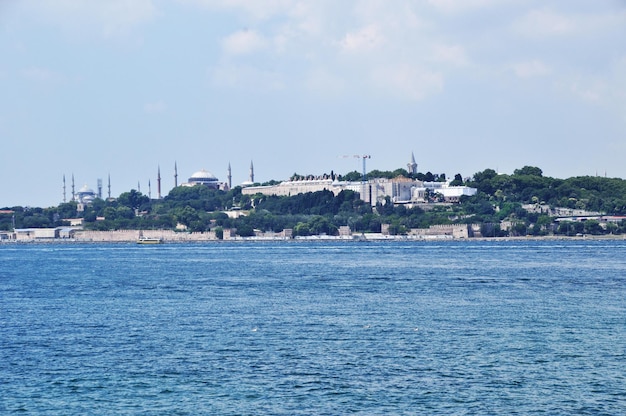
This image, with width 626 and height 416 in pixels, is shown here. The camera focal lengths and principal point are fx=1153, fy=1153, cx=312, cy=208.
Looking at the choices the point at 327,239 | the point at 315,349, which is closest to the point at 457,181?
the point at 327,239

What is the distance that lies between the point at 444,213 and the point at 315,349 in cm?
13871

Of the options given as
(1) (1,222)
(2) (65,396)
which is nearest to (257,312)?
(2) (65,396)

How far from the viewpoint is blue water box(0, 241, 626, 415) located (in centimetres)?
2295

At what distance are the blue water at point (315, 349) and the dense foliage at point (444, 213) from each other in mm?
107053

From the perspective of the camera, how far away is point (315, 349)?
28734mm

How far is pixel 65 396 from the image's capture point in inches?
926

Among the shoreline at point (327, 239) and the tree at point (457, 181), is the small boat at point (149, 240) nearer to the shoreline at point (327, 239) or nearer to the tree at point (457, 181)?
the shoreline at point (327, 239)

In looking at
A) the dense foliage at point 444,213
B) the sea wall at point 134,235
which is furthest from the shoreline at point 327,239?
the dense foliage at point 444,213

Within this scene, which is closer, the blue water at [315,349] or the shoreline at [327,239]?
the blue water at [315,349]

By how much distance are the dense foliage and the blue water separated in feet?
351

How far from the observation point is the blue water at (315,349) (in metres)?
23.0

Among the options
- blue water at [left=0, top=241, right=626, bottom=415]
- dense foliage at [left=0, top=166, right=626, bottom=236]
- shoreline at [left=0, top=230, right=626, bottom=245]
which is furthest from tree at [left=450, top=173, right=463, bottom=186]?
blue water at [left=0, top=241, right=626, bottom=415]

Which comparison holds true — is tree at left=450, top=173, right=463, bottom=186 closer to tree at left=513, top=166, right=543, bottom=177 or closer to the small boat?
tree at left=513, top=166, right=543, bottom=177

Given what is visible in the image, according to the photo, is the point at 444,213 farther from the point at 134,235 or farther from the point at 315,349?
the point at 315,349
